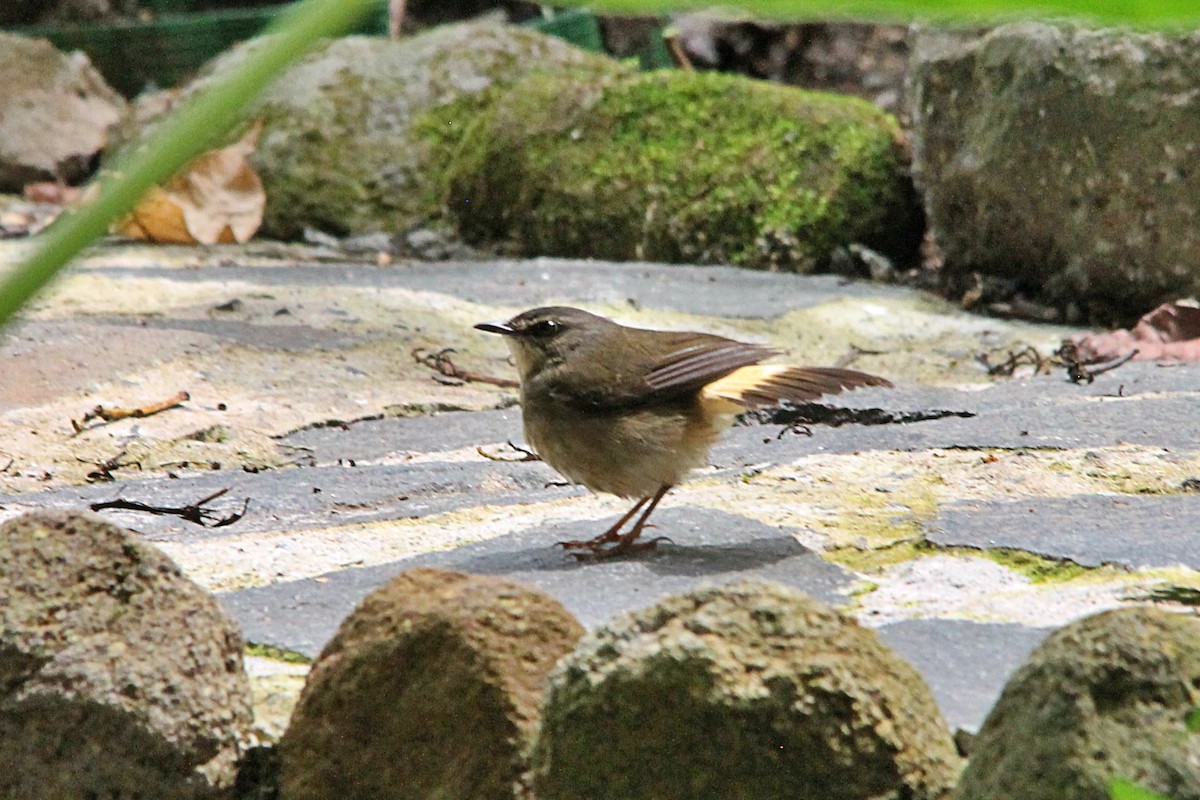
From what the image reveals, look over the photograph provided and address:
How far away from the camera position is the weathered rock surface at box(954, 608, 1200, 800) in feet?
4.99

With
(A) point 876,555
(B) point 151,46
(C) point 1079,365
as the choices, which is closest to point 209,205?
(B) point 151,46

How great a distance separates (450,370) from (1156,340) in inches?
110

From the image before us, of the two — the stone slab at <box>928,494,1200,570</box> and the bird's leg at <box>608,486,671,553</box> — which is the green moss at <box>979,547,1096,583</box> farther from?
the bird's leg at <box>608,486,671,553</box>

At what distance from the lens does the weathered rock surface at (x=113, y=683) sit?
2021mm

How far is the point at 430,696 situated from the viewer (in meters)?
2.04

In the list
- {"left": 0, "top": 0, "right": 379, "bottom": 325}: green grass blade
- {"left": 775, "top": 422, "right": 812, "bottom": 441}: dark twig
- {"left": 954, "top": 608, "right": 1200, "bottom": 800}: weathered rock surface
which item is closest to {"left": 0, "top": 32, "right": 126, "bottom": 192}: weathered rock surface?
{"left": 775, "top": 422, "right": 812, "bottom": 441}: dark twig

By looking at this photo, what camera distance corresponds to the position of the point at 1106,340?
5.64 metres

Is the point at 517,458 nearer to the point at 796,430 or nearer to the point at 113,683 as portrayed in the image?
the point at 796,430

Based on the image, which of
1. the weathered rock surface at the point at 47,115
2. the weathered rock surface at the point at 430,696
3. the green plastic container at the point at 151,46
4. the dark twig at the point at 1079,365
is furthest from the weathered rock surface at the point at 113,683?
the green plastic container at the point at 151,46

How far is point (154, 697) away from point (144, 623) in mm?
120

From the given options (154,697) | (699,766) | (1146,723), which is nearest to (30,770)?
(154,697)

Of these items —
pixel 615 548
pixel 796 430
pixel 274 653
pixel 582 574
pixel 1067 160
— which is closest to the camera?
pixel 274 653

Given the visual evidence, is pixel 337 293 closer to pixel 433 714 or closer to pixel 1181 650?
pixel 433 714

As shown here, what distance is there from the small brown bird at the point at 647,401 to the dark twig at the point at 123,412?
4.33ft
